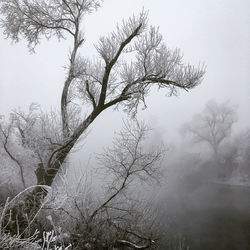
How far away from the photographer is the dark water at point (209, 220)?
44.0 feet

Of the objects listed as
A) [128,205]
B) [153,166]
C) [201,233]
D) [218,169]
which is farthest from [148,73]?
[218,169]

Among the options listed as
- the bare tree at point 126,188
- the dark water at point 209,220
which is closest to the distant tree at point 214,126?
the dark water at point 209,220

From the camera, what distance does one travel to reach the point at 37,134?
821cm

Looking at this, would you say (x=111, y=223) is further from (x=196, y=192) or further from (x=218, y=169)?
(x=218, y=169)

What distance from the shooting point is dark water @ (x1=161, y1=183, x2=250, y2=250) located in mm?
13422

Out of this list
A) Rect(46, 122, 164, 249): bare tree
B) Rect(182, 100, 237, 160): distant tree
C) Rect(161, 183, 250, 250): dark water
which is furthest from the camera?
Rect(182, 100, 237, 160): distant tree

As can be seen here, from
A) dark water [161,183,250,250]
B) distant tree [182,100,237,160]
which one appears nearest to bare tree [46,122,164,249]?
dark water [161,183,250,250]

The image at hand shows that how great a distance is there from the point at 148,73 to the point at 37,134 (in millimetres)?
4392

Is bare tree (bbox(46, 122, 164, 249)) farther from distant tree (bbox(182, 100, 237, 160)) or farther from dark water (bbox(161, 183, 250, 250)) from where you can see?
distant tree (bbox(182, 100, 237, 160))

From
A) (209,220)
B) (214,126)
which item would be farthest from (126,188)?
(214,126)

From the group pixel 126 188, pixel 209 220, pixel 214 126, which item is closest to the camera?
pixel 126 188

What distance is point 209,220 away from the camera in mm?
18312

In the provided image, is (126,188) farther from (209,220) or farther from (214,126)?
(214,126)

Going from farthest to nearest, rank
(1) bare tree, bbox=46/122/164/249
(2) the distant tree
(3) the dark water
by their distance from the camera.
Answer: (2) the distant tree < (3) the dark water < (1) bare tree, bbox=46/122/164/249
